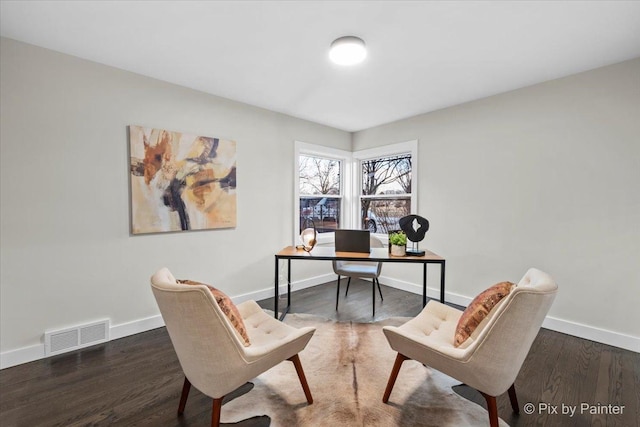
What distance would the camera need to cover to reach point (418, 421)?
1.56 meters

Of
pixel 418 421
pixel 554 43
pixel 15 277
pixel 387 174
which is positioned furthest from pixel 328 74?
pixel 15 277

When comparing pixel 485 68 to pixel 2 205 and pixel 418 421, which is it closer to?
pixel 418 421

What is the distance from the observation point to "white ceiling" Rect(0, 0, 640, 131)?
1734 millimetres

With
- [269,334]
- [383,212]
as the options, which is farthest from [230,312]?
[383,212]

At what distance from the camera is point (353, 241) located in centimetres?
285

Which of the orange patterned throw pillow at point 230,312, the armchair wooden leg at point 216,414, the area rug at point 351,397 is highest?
the orange patterned throw pillow at point 230,312

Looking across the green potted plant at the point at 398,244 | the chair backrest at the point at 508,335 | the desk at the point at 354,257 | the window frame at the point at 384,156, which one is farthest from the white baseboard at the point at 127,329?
the chair backrest at the point at 508,335

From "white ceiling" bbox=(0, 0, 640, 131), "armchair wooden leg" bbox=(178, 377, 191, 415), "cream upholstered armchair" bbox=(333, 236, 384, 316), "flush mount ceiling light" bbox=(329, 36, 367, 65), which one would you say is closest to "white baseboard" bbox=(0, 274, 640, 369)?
"cream upholstered armchair" bbox=(333, 236, 384, 316)

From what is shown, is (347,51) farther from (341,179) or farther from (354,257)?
(341,179)

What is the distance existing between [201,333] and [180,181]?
1.98 metres

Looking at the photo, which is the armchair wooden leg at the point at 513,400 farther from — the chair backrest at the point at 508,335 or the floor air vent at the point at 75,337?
the floor air vent at the point at 75,337

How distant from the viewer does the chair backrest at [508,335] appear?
49.4 inches

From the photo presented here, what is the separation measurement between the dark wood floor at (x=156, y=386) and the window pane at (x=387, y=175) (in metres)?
2.37

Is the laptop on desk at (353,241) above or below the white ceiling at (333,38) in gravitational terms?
below
